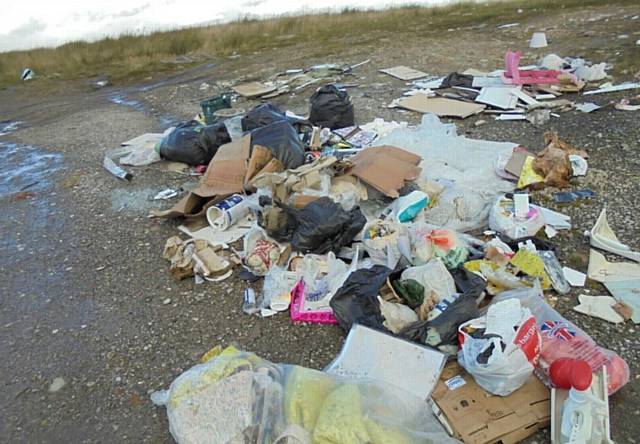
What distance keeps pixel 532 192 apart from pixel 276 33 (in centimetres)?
960

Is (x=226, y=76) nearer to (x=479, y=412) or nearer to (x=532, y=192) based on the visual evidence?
(x=532, y=192)

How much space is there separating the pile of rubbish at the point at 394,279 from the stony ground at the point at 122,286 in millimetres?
127

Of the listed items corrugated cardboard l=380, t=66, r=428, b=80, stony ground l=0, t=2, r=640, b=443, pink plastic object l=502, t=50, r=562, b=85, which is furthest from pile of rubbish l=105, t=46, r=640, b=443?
corrugated cardboard l=380, t=66, r=428, b=80

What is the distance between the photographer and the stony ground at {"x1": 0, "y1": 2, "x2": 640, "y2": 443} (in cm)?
216

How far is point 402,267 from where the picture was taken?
2541 millimetres

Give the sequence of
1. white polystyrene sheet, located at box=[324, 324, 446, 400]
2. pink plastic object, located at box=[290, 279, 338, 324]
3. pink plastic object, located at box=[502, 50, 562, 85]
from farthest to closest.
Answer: pink plastic object, located at box=[502, 50, 562, 85] < pink plastic object, located at box=[290, 279, 338, 324] < white polystyrene sheet, located at box=[324, 324, 446, 400]

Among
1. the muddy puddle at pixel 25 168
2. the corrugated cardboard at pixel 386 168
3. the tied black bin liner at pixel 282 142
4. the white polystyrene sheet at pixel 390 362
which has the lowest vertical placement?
the muddy puddle at pixel 25 168

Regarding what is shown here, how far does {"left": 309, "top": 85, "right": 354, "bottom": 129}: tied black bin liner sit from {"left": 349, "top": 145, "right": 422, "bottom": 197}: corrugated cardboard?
1.11 meters

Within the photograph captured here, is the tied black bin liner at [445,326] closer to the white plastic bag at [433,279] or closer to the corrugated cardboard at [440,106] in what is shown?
the white plastic bag at [433,279]

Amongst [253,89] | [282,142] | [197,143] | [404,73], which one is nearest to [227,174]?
[282,142]

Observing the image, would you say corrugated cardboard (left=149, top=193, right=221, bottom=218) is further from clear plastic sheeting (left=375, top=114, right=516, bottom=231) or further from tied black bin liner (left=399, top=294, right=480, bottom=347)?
tied black bin liner (left=399, top=294, right=480, bottom=347)

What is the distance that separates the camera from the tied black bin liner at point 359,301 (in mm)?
2250

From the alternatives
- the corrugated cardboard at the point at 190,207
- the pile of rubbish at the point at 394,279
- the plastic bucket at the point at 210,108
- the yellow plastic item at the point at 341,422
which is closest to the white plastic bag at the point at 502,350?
the pile of rubbish at the point at 394,279

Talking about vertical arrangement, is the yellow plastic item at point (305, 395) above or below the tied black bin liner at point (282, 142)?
below
